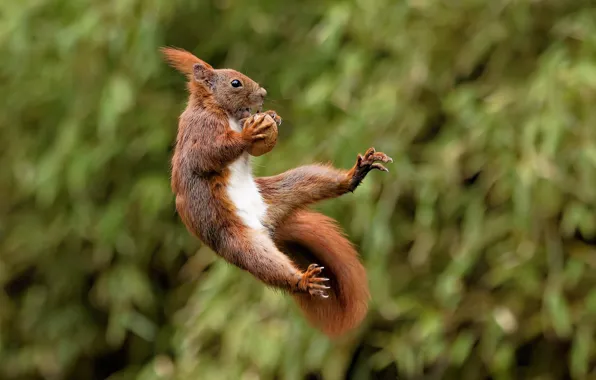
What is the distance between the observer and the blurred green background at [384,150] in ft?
7.45

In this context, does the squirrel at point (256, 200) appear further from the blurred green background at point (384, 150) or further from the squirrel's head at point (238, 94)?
the blurred green background at point (384, 150)

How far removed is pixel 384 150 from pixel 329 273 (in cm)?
168

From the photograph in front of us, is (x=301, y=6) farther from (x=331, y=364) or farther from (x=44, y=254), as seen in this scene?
(x=44, y=254)

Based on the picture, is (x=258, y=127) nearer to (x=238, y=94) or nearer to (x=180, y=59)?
(x=238, y=94)

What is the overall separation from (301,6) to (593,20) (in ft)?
2.49

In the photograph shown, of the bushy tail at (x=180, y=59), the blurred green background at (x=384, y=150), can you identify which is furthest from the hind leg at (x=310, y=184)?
the blurred green background at (x=384, y=150)

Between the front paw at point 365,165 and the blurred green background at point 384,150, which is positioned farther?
the blurred green background at point 384,150

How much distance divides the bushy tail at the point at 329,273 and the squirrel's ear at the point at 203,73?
108 mm

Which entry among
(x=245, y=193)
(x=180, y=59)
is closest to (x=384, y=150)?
(x=180, y=59)

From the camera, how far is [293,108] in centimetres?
254

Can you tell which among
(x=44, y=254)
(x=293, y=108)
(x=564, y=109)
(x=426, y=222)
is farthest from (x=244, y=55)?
(x=44, y=254)

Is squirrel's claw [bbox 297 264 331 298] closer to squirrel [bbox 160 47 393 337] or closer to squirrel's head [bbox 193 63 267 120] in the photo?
squirrel [bbox 160 47 393 337]

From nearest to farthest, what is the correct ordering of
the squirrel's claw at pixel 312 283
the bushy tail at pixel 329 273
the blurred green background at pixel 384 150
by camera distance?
the squirrel's claw at pixel 312 283 < the bushy tail at pixel 329 273 < the blurred green background at pixel 384 150

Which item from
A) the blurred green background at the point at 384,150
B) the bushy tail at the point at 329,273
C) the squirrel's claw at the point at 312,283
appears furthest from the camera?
the blurred green background at the point at 384,150
